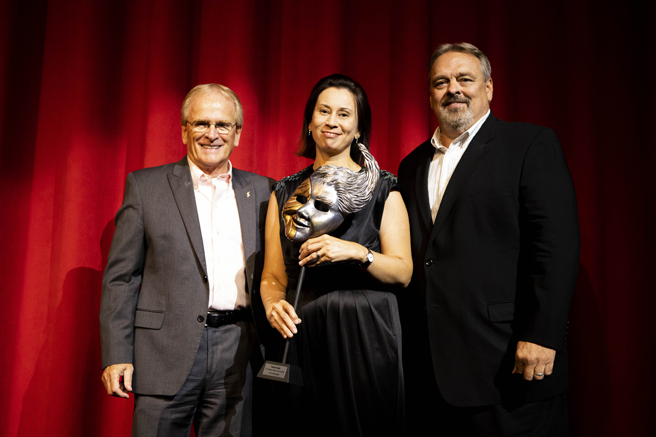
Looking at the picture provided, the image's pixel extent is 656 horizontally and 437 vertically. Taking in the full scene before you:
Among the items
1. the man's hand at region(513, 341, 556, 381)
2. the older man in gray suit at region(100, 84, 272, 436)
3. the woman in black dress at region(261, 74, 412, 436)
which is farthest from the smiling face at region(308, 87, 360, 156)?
the man's hand at region(513, 341, 556, 381)

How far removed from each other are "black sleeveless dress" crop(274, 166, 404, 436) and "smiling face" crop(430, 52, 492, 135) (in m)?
0.64

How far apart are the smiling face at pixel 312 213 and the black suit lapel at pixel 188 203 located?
0.59m

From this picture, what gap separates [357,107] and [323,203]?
23.6 inches

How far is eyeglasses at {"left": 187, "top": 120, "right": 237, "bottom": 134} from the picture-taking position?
2197 millimetres

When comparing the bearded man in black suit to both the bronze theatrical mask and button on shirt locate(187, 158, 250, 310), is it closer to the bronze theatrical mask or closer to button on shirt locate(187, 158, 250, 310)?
the bronze theatrical mask

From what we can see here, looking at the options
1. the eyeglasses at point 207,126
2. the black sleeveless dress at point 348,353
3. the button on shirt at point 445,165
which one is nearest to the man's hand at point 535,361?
the black sleeveless dress at point 348,353

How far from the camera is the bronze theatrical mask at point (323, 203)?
1587 mm

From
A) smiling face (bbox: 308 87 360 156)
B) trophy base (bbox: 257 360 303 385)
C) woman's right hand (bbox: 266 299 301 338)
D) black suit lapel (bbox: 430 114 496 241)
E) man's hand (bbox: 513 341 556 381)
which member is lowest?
trophy base (bbox: 257 360 303 385)

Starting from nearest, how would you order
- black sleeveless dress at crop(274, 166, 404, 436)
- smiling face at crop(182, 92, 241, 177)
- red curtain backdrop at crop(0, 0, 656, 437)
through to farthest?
black sleeveless dress at crop(274, 166, 404, 436) < smiling face at crop(182, 92, 241, 177) < red curtain backdrop at crop(0, 0, 656, 437)

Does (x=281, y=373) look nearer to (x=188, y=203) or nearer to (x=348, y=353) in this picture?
(x=348, y=353)

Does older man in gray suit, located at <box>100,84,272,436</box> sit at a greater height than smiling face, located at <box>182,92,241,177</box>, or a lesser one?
lesser

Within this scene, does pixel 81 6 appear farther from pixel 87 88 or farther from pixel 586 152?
pixel 586 152

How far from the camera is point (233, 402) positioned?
6.54 ft

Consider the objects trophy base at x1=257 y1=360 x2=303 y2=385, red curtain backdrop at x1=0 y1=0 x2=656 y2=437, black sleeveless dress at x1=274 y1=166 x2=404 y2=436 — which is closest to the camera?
trophy base at x1=257 y1=360 x2=303 y2=385
